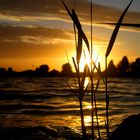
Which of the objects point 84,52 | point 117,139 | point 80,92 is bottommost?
point 117,139

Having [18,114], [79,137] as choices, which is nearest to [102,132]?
[79,137]

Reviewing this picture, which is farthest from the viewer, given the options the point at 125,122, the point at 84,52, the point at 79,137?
the point at 79,137

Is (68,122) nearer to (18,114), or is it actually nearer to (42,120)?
(42,120)

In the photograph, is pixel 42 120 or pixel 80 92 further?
pixel 42 120

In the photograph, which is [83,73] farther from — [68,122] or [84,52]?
[68,122]

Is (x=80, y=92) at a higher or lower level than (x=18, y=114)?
higher

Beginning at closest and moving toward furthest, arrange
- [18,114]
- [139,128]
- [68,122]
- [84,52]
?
1. [84,52]
2. [139,128]
3. [68,122]
4. [18,114]

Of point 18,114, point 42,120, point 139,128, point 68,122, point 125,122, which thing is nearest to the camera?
point 139,128

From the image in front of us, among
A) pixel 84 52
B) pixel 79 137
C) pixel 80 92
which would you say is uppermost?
pixel 84 52

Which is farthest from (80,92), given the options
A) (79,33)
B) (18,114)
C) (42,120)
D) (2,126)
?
(18,114)

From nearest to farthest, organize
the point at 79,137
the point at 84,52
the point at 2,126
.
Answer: the point at 84,52 → the point at 79,137 → the point at 2,126

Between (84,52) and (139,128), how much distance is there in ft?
8.12

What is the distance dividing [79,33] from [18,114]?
1441 centimetres

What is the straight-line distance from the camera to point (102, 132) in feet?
35.4
